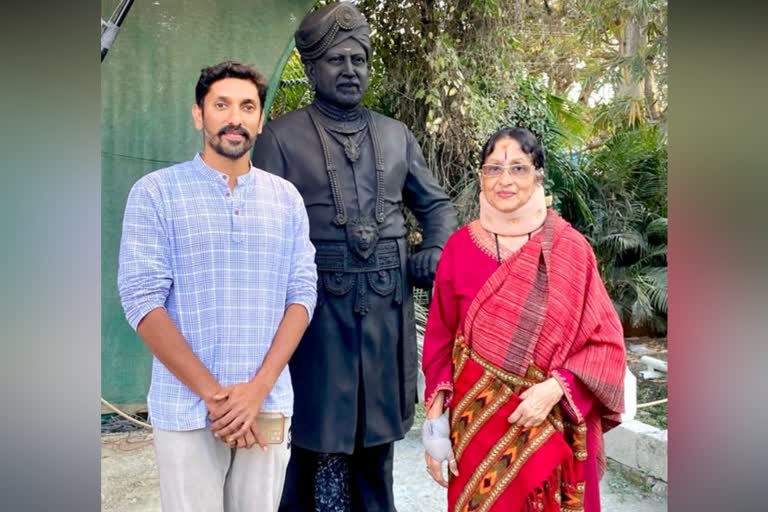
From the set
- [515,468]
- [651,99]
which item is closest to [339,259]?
[515,468]

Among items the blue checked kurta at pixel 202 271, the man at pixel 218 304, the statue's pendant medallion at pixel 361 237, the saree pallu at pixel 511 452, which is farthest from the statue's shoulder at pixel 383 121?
the saree pallu at pixel 511 452

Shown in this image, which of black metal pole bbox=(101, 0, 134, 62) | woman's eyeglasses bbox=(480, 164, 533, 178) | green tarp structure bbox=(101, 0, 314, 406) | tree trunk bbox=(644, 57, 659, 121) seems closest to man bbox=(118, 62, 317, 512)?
woman's eyeglasses bbox=(480, 164, 533, 178)

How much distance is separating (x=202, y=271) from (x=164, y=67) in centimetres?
224

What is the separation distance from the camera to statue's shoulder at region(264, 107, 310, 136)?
8.63ft

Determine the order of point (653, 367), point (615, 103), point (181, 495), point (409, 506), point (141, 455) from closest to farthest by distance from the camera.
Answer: point (181, 495) → point (409, 506) → point (141, 455) → point (653, 367) → point (615, 103)

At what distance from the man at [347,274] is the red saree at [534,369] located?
44cm

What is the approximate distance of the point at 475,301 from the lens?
2.17 m

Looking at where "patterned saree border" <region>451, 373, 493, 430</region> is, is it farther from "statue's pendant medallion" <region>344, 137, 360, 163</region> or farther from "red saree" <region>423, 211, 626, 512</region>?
"statue's pendant medallion" <region>344, 137, 360, 163</region>

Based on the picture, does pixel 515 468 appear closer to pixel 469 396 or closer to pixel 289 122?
pixel 469 396

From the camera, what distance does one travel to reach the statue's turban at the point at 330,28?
101 inches

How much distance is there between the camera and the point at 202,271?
2105 mm
